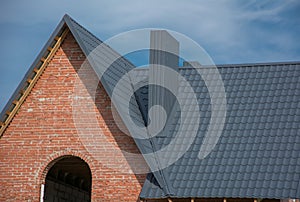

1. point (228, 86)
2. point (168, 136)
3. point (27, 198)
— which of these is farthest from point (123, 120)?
point (228, 86)

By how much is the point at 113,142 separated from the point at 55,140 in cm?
155

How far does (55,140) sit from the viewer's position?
16.4 meters

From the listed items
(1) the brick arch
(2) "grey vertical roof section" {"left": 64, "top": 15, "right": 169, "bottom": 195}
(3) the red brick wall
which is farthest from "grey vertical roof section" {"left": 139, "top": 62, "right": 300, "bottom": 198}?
(1) the brick arch

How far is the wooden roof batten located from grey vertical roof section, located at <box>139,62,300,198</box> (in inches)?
144

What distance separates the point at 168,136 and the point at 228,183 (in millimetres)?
2486

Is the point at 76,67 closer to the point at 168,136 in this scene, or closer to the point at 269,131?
the point at 168,136

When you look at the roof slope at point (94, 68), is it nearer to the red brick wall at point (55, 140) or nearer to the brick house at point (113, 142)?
the brick house at point (113, 142)

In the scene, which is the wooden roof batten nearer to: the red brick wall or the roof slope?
the roof slope

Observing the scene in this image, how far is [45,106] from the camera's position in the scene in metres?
16.7

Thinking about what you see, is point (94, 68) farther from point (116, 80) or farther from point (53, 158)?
point (53, 158)

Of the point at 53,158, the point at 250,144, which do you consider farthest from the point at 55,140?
the point at 250,144

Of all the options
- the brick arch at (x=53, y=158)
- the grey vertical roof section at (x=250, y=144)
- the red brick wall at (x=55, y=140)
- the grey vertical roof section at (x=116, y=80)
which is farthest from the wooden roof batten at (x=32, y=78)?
the grey vertical roof section at (x=250, y=144)

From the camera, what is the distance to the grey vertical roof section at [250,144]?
15.1 m

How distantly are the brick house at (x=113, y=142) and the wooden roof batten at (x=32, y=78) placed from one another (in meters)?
0.03
